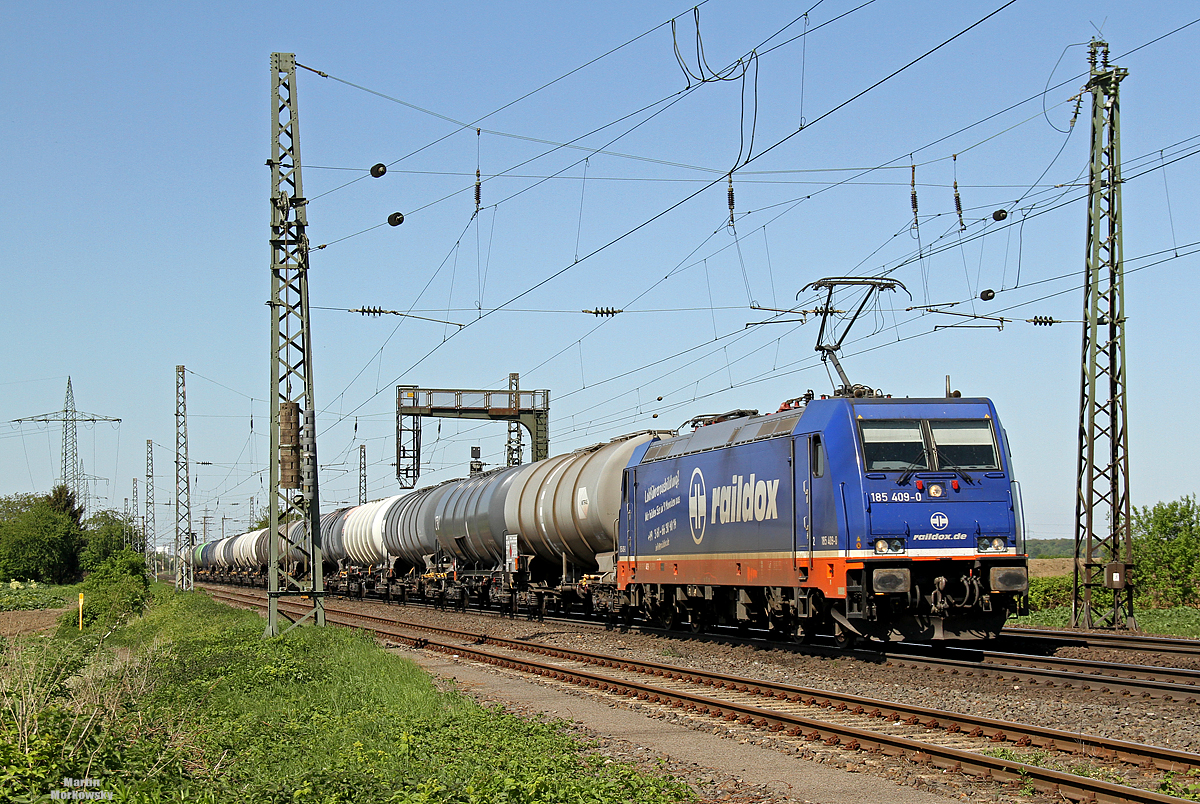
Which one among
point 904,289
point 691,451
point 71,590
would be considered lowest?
point 71,590

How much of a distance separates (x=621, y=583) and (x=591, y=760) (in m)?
14.6

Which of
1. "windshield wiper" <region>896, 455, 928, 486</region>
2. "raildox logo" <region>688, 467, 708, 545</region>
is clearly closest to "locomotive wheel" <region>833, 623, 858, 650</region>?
"windshield wiper" <region>896, 455, 928, 486</region>

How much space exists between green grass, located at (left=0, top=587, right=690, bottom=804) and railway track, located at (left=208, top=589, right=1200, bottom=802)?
2.32 metres

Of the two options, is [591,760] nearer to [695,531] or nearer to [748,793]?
[748,793]

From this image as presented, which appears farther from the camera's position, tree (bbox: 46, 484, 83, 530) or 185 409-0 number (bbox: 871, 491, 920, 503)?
tree (bbox: 46, 484, 83, 530)

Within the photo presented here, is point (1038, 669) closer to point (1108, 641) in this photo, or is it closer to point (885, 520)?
point (885, 520)

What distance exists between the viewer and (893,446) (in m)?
16.5

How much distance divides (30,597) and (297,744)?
58.5m

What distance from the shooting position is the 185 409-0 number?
53.0 ft

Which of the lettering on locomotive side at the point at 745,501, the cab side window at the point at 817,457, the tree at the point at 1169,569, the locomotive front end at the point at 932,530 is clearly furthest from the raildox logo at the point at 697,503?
the tree at the point at 1169,569

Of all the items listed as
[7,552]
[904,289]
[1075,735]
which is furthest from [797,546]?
[7,552]

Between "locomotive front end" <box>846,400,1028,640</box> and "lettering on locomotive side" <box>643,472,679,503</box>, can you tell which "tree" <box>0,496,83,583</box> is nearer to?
"lettering on locomotive side" <box>643,472,679,503</box>

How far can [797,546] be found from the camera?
17281mm

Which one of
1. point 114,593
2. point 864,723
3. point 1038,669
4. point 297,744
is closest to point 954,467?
point 1038,669
